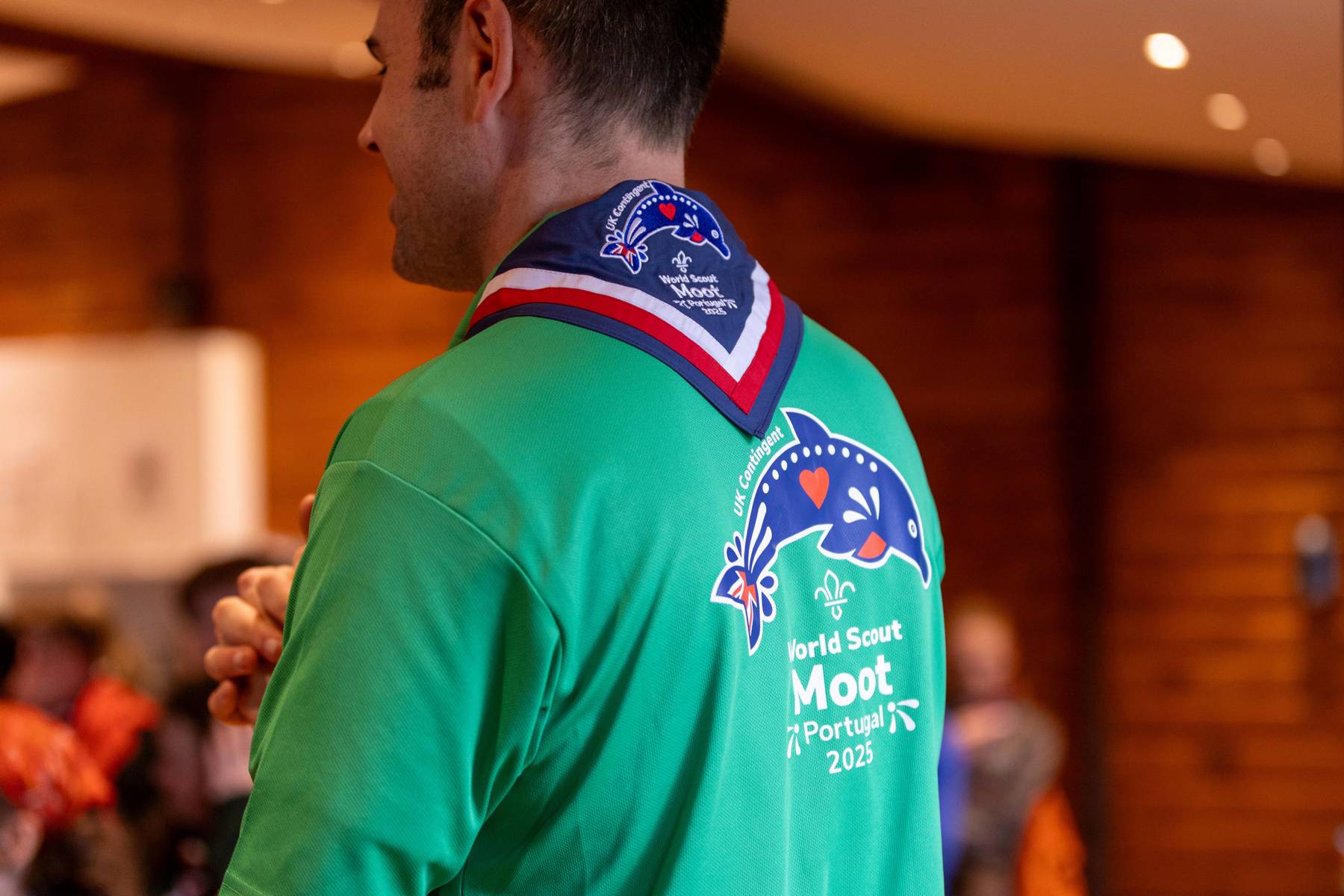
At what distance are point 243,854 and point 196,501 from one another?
5515 millimetres

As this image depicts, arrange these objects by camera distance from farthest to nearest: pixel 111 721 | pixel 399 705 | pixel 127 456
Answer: pixel 127 456, pixel 111 721, pixel 399 705

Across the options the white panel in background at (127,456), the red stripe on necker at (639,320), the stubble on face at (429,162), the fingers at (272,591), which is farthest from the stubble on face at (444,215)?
the white panel in background at (127,456)

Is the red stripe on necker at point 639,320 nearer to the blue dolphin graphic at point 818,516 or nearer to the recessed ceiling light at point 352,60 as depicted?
the blue dolphin graphic at point 818,516

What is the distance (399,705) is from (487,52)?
0.37 m

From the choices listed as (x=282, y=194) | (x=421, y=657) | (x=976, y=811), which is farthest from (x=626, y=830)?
(x=282, y=194)

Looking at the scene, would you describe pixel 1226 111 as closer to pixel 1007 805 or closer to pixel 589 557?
pixel 1007 805

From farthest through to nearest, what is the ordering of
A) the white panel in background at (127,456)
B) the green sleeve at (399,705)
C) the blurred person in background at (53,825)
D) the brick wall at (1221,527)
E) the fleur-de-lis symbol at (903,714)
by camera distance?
1. the white panel in background at (127,456)
2. the brick wall at (1221,527)
3. the blurred person in background at (53,825)
4. the fleur-de-lis symbol at (903,714)
5. the green sleeve at (399,705)

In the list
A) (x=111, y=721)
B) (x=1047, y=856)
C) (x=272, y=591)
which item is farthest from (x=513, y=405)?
(x=111, y=721)

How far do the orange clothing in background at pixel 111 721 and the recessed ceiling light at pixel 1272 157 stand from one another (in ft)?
12.2

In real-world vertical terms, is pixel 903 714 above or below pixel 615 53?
below

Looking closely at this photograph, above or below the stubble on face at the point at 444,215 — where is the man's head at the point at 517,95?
above

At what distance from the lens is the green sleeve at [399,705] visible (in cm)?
64

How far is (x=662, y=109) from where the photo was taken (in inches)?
32.9

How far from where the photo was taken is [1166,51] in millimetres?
3268
